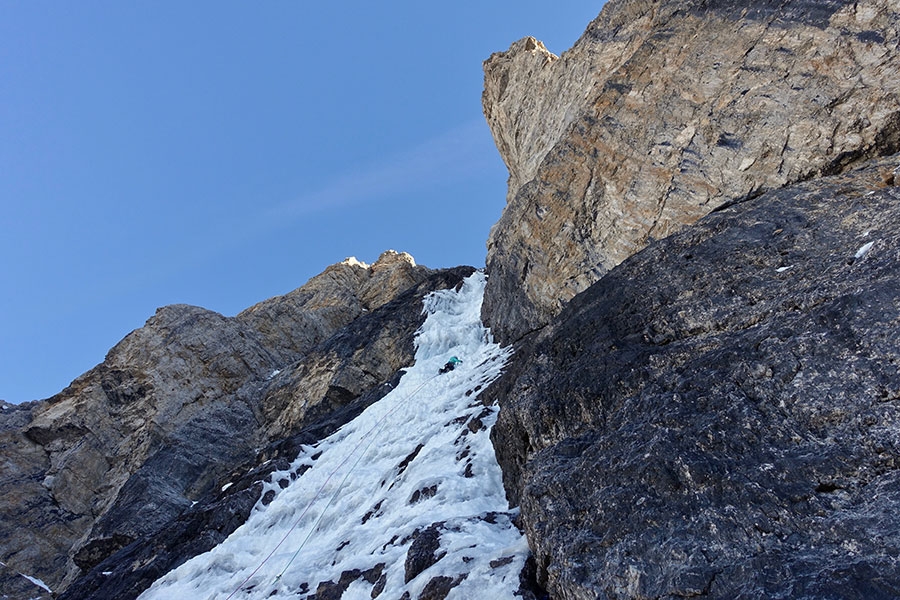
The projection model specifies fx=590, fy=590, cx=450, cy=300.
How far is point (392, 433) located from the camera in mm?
18938

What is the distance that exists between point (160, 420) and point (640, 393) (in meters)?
26.9

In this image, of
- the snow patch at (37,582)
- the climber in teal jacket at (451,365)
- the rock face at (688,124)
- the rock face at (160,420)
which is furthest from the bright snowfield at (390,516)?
the snow patch at (37,582)

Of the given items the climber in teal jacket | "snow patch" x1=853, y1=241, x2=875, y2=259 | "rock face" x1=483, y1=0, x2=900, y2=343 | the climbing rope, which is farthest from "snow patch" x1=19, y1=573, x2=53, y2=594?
"snow patch" x1=853, y1=241, x2=875, y2=259

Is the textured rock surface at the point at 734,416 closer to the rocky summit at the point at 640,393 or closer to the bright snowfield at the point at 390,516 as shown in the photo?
the rocky summit at the point at 640,393

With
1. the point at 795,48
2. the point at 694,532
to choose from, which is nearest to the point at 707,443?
the point at 694,532

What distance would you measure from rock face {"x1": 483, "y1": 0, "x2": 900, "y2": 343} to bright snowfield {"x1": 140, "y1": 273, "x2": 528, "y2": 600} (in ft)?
14.5

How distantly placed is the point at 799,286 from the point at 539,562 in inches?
224

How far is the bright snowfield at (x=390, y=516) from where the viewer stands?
9.64 meters

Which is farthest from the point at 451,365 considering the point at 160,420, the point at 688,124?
the point at 160,420

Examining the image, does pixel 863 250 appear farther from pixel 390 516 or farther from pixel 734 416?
pixel 390 516

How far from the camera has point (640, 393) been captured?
918 centimetres

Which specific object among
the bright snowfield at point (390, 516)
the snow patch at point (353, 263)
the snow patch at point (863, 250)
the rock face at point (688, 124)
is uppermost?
the snow patch at point (353, 263)

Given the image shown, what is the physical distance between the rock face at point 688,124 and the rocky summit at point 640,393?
0.23 feet

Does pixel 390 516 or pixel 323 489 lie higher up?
pixel 323 489
